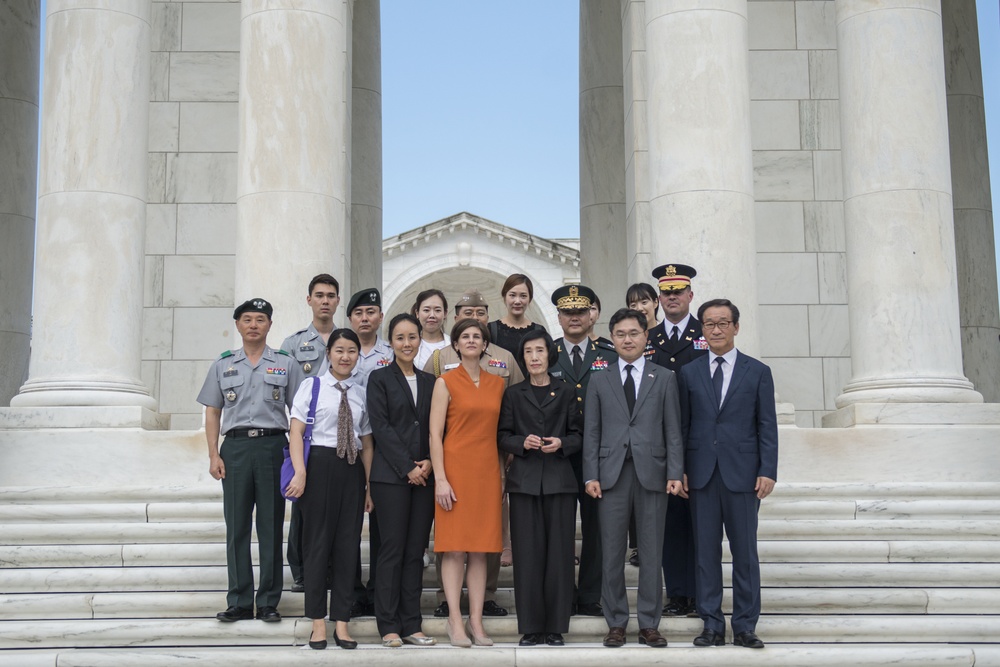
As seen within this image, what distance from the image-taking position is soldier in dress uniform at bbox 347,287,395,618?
15.1 metres

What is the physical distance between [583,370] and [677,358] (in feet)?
5.10

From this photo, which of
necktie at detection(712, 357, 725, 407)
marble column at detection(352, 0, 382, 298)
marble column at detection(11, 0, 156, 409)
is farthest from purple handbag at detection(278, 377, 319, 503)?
marble column at detection(352, 0, 382, 298)

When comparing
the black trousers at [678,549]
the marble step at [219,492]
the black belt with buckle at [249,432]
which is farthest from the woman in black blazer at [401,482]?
the marble step at [219,492]

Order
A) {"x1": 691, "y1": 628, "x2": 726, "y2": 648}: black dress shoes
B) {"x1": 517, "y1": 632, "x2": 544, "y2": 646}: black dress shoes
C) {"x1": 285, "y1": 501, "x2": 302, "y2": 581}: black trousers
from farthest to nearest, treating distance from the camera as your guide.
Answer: {"x1": 285, "y1": 501, "x2": 302, "y2": 581}: black trousers < {"x1": 517, "y1": 632, "x2": 544, "y2": 646}: black dress shoes < {"x1": 691, "y1": 628, "x2": 726, "y2": 648}: black dress shoes

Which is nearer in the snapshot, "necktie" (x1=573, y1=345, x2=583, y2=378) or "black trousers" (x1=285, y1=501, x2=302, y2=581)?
"black trousers" (x1=285, y1=501, x2=302, y2=581)

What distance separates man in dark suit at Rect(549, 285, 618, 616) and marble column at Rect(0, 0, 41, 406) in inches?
730

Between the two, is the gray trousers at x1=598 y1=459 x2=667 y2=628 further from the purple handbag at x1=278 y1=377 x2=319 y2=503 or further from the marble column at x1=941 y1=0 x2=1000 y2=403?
the marble column at x1=941 y1=0 x2=1000 y2=403

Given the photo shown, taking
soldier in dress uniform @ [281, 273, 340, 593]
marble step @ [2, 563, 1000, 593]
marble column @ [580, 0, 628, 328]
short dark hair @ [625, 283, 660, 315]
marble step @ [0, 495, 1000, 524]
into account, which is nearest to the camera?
marble step @ [2, 563, 1000, 593]

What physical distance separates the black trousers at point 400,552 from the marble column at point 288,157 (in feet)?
21.2

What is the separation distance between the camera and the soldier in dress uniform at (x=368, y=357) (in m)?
15.1

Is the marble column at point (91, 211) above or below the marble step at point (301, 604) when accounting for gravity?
above

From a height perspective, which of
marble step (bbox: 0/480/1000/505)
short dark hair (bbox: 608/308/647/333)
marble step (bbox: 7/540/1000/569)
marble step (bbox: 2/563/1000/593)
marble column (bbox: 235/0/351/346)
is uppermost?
marble column (bbox: 235/0/351/346)

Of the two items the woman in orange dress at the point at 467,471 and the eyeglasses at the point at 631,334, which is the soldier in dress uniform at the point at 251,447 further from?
the eyeglasses at the point at 631,334

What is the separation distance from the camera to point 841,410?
21.8 metres
